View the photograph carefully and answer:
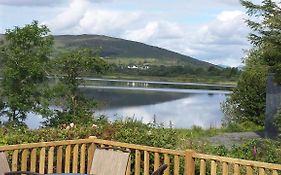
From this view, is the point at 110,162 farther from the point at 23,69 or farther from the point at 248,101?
the point at 248,101

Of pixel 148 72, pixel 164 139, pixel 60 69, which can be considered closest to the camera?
pixel 164 139

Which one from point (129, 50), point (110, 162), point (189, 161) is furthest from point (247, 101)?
point (129, 50)

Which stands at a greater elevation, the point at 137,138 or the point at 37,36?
the point at 37,36

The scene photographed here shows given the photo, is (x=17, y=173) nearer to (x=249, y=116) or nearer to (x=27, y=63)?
(x=27, y=63)

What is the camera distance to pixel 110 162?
610 centimetres

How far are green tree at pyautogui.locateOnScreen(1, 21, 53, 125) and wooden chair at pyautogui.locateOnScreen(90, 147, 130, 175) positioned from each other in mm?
9542

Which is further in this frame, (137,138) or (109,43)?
(109,43)

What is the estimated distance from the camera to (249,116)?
26812mm

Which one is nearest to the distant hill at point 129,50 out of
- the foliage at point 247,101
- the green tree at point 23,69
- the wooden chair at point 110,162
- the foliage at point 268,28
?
the foliage at point 247,101

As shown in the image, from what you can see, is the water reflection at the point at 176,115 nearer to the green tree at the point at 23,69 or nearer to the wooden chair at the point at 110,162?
the green tree at the point at 23,69

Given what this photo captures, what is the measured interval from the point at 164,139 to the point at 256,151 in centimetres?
155

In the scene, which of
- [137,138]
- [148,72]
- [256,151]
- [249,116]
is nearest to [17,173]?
[137,138]

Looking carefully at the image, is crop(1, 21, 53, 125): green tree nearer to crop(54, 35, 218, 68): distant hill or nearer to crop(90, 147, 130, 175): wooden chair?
crop(90, 147, 130, 175): wooden chair

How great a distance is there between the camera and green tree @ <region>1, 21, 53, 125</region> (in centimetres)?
1554
